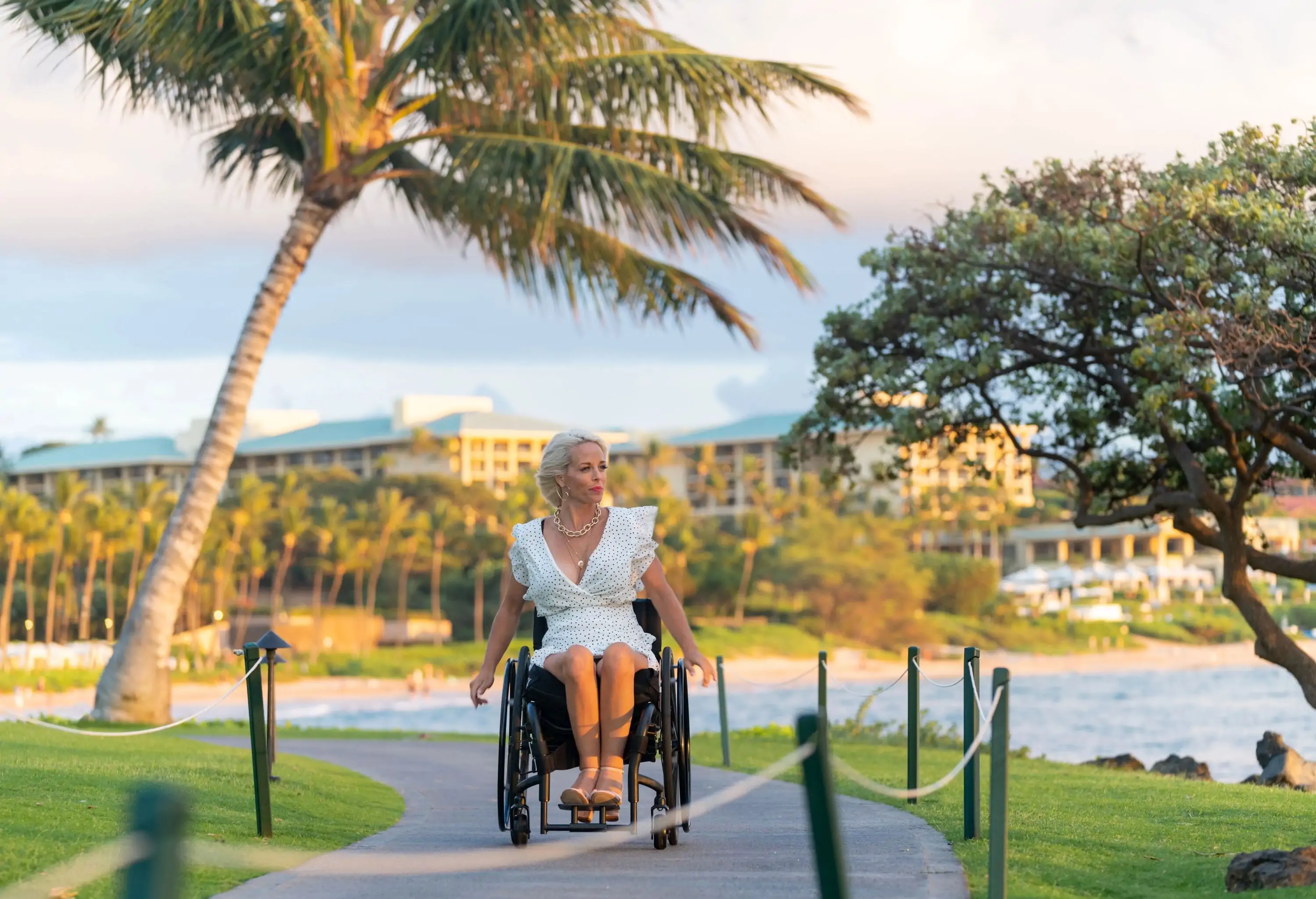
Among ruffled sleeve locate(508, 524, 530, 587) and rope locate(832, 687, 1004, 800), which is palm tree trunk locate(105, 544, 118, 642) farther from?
rope locate(832, 687, 1004, 800)

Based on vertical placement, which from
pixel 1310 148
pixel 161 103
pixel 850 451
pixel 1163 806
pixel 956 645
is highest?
pixel 161 103

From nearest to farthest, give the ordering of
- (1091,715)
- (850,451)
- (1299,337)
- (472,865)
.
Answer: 1. (472,865)
2. (1299,337)
3. (850,451)
4. (1091,715)

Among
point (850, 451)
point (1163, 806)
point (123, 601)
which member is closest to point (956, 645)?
point (123, 601)

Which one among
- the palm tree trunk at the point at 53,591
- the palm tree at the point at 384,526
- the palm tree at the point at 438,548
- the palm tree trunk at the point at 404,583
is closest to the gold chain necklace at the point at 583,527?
the palm tree trunk at the point at 53,591

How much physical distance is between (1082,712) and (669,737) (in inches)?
1816

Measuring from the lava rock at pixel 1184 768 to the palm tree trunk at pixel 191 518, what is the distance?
937 cm

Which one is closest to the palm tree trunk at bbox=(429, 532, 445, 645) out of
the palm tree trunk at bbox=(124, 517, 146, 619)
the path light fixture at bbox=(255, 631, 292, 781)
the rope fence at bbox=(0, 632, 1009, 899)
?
the palm tree trunk at bbox=(124, 517, 146, 619)

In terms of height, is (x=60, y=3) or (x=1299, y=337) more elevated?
(x=60, y=3)

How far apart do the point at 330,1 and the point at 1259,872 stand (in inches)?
449

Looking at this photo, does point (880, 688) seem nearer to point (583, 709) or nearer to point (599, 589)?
point (599, 589)

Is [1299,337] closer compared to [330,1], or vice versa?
[1299,337]

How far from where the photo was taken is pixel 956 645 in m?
85.2

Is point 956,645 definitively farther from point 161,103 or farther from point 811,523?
point 161,103

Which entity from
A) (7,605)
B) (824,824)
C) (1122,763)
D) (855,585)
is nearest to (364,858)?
(824,824)
